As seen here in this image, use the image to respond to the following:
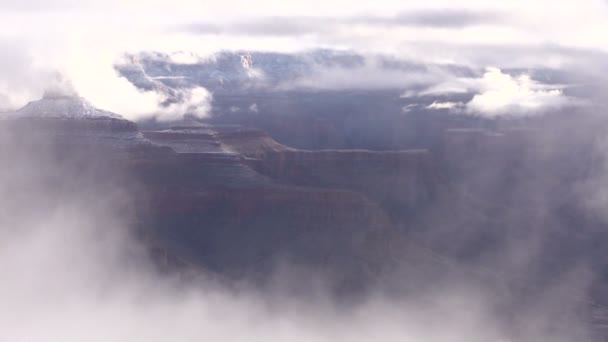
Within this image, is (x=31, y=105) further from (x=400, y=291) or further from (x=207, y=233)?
(x=400, y=291)

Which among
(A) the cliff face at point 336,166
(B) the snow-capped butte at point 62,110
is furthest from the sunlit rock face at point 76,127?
(A) the cliff face at point 336,166

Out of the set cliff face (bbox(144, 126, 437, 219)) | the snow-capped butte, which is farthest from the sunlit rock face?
cliff face (bbox(144, 126, 437, 219))

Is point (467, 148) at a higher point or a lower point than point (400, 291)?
higher

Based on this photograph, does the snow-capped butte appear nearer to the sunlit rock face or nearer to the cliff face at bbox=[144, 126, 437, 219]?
the sunlit rock face

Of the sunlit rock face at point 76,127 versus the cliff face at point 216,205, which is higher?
the sunlit rock face at point 76,127

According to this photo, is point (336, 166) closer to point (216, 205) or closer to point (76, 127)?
point (216, 205)

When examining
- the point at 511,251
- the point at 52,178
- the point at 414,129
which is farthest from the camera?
the point at 414,129

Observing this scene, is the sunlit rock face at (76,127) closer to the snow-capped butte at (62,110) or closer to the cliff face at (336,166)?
the snow-capped butte at (62,110)

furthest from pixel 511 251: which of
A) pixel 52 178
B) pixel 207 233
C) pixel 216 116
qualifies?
pixel 216 116

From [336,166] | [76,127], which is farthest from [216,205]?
[336,166]
